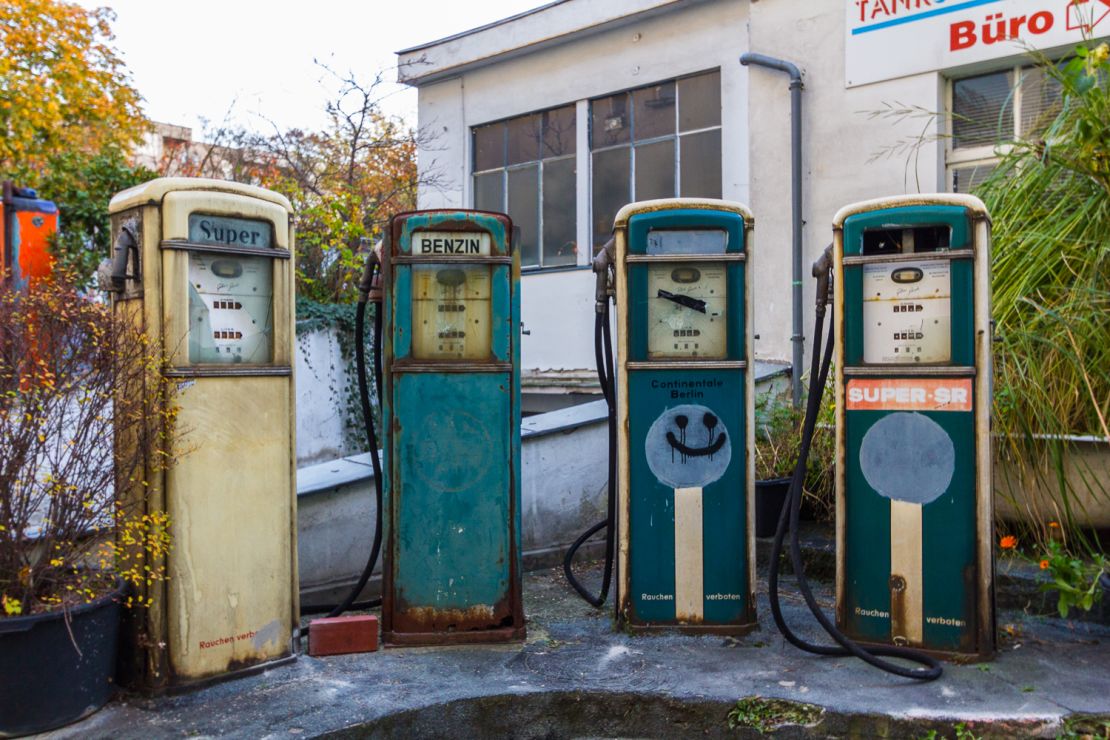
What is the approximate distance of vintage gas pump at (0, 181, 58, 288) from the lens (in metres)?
10.6

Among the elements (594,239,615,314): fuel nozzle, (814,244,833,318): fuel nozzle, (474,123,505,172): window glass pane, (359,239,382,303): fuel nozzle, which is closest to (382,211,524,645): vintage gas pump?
(359,239,382,303): fuel nozzle

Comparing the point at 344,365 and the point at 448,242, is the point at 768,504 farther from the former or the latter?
the point at 344,365

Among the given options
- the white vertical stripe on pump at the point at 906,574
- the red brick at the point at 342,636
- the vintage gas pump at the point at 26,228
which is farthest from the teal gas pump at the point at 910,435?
the vintage gas pump at the point at 26,228

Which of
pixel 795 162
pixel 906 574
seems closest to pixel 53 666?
pixel 906 574

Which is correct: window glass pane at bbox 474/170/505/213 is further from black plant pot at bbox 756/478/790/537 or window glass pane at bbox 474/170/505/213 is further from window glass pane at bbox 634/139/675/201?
black plant pot at bbox 756/478/790/537

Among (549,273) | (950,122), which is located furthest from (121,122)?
(950,122)

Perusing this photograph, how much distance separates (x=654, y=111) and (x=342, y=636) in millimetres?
6646

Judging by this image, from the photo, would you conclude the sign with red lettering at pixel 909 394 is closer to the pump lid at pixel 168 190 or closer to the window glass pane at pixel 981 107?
the pump lid at pixel 168 190

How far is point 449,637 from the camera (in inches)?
162

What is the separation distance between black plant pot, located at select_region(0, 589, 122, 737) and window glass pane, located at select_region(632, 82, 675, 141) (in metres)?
7.08

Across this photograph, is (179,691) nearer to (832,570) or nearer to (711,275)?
(711,275)

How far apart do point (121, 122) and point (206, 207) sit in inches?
734

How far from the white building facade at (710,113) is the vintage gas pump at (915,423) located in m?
2.13

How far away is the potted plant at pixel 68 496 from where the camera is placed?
10.4ft
